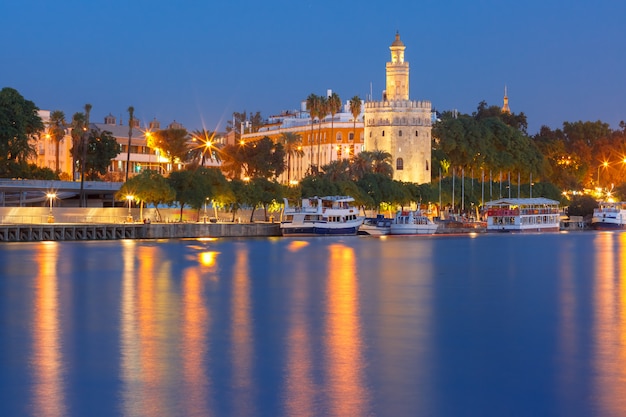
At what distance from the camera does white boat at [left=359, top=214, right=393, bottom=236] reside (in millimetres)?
91750

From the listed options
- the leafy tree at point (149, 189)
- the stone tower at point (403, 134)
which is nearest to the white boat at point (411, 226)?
the stone tower at point (403, 134)

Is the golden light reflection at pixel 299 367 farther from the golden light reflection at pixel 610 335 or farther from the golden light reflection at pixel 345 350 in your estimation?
the golden light reflection at pixel 610 335

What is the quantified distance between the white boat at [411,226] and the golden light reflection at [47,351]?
46.5 meters

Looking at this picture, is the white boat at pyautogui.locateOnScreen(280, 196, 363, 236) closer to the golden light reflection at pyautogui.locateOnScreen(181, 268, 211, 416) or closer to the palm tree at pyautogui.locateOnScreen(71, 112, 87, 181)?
the palm tree at pyautogui.locateOnScreen(71, 112, 87, 181)

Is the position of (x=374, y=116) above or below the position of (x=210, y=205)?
above

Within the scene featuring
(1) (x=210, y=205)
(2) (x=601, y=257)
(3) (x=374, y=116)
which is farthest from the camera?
(3) (x=374, y=116)

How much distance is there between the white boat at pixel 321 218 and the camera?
84.1 metres

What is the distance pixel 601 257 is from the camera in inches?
2712

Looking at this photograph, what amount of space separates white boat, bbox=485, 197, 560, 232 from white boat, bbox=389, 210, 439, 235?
9.46 m

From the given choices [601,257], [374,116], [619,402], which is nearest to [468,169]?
[374,116]

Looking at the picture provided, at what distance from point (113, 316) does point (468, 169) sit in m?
89.4

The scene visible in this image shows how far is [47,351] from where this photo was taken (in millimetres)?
29438

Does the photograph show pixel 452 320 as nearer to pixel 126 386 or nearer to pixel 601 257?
pixel 126 386

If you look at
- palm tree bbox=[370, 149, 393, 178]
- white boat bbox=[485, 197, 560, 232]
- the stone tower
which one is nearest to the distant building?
the stone tower
